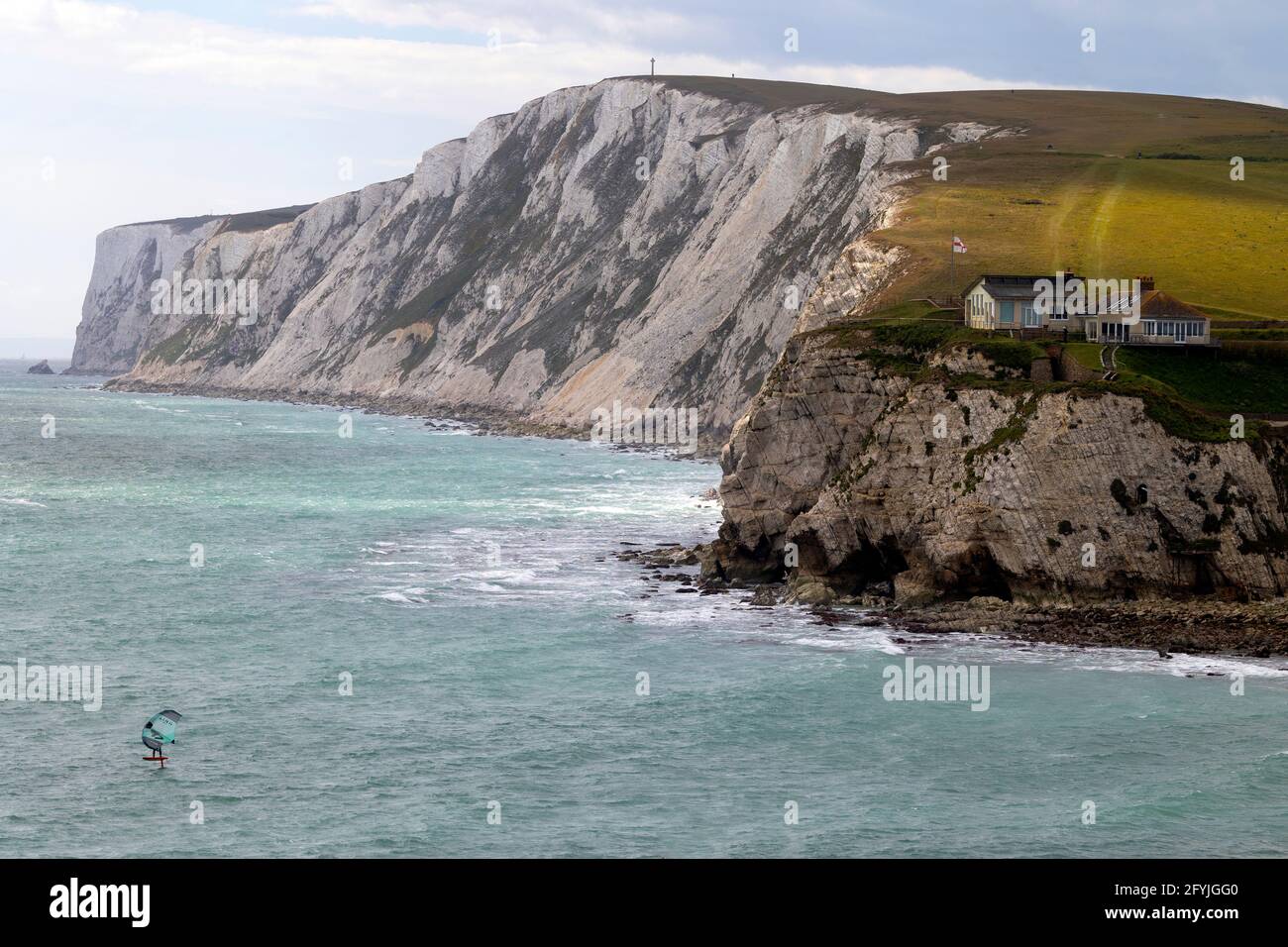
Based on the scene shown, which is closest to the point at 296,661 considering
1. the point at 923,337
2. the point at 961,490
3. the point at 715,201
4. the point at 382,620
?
the point at 382,620

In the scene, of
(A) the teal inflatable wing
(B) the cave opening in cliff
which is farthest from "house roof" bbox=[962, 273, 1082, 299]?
(A) the teal inflatable wing

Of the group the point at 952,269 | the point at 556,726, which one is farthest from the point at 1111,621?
the point at 952,269

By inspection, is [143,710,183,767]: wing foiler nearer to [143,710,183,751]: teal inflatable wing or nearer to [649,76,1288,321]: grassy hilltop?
[143,710,183,751]: teal inflatable wing

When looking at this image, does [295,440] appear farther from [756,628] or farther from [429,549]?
[756,628]

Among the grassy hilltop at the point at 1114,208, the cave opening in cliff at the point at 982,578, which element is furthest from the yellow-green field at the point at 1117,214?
the cave opening in cliff at the point at 982,578

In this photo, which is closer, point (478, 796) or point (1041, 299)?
point (478, 796)
